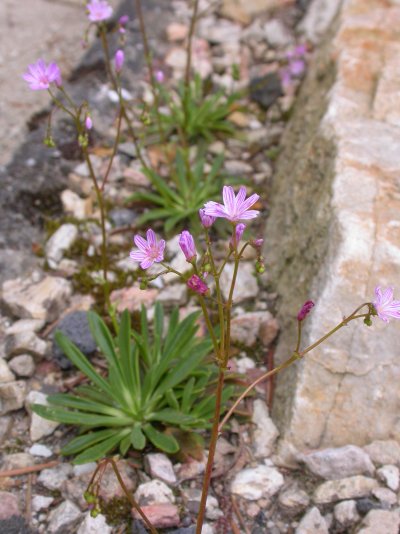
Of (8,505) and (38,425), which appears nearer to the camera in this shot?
(8,505)

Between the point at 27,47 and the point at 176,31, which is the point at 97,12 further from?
the point at 176,31

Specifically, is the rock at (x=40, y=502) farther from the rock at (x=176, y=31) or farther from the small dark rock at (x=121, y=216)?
the rock at (x=176, y=31)

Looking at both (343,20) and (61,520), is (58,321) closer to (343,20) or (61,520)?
(61,520)

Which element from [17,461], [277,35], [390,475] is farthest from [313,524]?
[277,35]

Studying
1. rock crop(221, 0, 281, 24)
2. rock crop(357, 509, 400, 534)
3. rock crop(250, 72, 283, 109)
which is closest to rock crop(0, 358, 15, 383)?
rock crop(357, 509, 400, 534)

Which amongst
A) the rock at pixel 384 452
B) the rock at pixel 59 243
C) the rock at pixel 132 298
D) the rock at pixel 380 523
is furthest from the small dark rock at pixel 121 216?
the rock at pixel 380 523

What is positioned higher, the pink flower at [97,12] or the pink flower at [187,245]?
the pink flower at [97,12]

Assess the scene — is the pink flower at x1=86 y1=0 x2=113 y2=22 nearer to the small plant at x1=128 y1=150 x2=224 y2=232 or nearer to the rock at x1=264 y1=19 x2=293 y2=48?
the small plant at x1=128 y1=150 x2=224 y2=232
